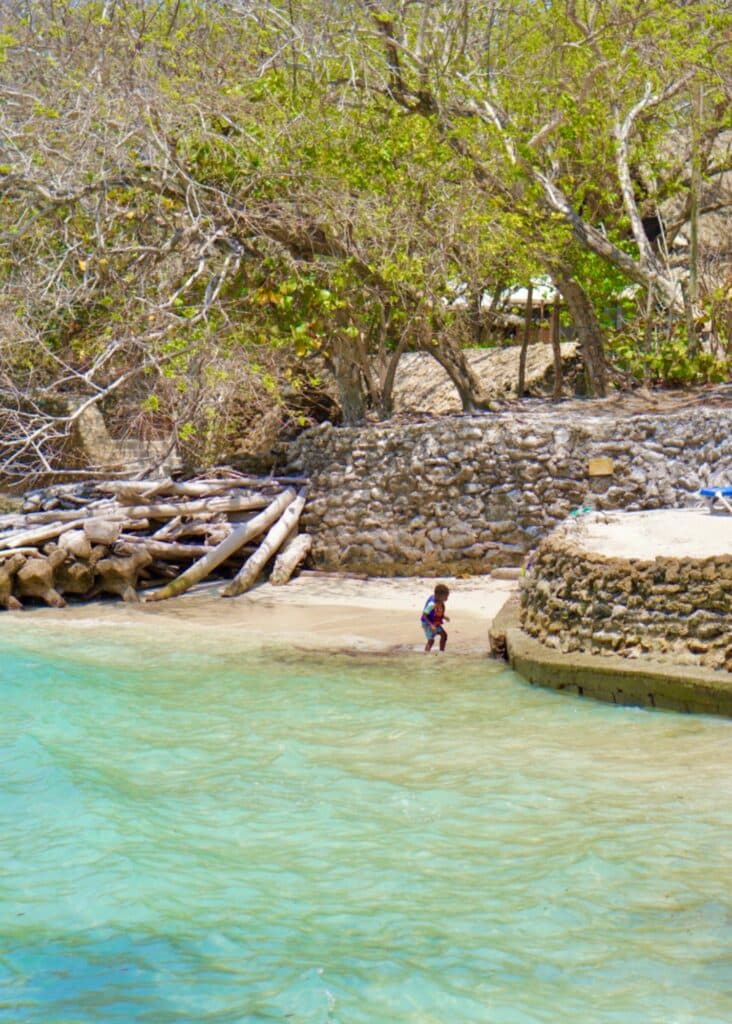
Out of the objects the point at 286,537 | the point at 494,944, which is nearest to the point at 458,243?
the point at 286,537

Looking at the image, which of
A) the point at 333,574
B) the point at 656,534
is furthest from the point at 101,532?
the point at 656,534

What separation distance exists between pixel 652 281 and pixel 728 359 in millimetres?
1680

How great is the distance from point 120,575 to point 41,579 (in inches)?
37.1

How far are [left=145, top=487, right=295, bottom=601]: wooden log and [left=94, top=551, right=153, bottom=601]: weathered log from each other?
26cm

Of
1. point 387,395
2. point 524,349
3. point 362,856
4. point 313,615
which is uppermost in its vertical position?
point 524,349

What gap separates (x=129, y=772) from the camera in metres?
7.75

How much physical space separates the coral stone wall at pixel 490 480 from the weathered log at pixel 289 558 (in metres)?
0.24

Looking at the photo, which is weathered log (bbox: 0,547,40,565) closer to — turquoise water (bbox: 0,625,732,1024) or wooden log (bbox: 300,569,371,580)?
wooden log (bbox: 300,569,371,580)

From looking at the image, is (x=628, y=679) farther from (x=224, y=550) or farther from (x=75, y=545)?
(x=75, y=545)

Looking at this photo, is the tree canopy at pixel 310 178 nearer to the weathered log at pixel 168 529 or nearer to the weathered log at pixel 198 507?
the weathered log at pixel 198 507

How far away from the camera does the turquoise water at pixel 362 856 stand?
4.69m

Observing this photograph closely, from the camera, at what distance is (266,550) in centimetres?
1514

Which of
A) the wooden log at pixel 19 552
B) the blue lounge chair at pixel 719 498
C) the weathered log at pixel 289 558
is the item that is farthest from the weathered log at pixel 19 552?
the blue lounge chair at pixel 719 498

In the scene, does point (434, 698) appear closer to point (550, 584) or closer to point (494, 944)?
point (550, 584)
